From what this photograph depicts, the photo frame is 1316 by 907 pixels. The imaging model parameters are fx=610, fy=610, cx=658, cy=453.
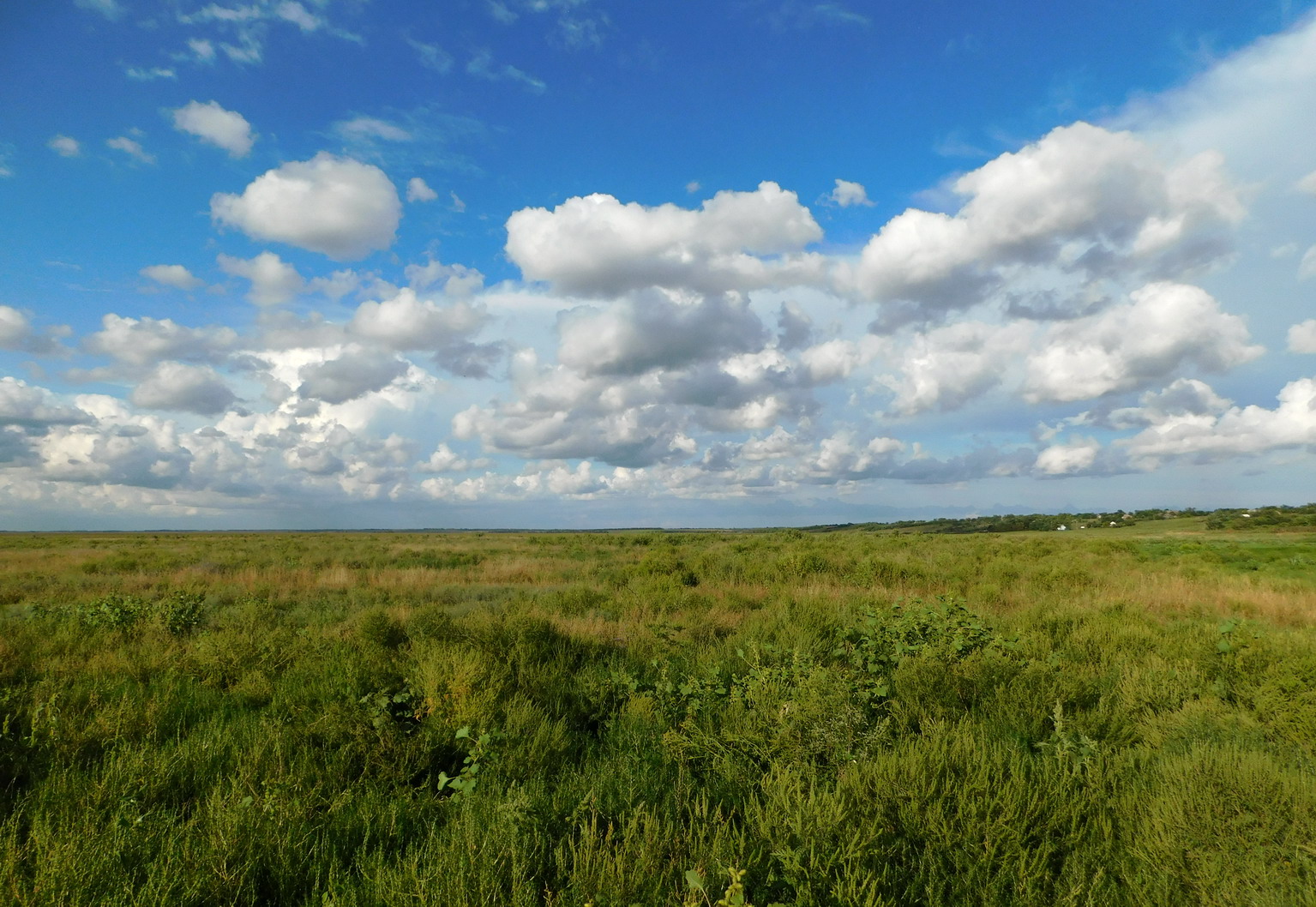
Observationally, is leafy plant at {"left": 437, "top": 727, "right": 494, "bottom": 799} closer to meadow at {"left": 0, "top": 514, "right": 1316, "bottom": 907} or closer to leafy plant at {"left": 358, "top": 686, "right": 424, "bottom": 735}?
meadow at {"left": 0, "top": 514, "right": 1316, "bottom": 907}

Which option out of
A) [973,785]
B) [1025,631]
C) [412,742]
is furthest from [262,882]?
[1025,631]

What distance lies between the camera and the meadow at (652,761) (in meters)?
3.43

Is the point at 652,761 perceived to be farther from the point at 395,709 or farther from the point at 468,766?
the point at 395,709

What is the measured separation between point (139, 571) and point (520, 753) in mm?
25850

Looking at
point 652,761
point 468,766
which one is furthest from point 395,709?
point 652,761

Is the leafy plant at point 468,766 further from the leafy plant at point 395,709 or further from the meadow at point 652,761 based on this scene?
the leafy plant at point 395,709

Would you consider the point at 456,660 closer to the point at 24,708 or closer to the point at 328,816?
the point at 328,816

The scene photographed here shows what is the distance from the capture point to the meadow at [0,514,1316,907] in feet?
11.2

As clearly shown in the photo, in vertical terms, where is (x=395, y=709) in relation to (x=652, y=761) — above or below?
above

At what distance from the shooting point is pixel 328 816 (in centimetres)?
430

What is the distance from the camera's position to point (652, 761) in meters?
5.45

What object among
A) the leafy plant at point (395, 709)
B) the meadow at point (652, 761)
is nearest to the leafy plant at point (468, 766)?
the meadow at point (652, 761)

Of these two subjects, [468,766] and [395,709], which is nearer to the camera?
[468,766]

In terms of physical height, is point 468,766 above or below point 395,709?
below
